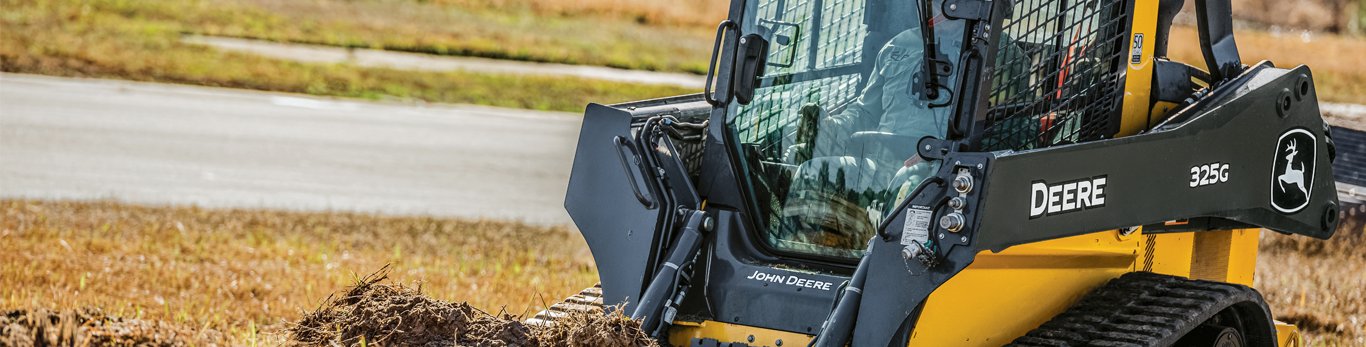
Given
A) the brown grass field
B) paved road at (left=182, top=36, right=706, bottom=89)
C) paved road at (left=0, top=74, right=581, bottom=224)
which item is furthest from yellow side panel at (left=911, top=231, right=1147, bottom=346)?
paved road at (left=182, top=36, right=706, bottom=89)

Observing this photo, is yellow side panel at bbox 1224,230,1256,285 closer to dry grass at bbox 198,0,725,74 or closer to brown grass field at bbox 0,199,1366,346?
brown grass field at bbox 0,199,1366,346

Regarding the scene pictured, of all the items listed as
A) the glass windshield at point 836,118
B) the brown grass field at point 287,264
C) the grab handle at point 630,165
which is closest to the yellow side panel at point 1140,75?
the glass windshield at point 836,118

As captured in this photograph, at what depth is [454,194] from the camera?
1314 centimetres

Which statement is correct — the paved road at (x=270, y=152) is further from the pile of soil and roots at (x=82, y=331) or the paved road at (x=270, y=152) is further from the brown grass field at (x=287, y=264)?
the pile of soil and roots at (x=82, y=331)

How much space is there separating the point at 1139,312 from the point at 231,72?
68.7 feet

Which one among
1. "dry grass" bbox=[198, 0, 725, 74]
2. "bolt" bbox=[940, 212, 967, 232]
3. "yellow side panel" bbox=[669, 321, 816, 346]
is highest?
"dry grass" bbox=[198, 0, 725, 74]

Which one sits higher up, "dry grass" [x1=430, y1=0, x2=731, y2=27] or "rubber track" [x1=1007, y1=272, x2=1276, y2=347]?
"dry grass" [x1=430, y1=0, x2=731, y2=27]

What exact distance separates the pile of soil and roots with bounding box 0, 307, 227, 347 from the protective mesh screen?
11.0 feet

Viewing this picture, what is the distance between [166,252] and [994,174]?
6280mm

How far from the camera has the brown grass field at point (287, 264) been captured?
6.54 metres

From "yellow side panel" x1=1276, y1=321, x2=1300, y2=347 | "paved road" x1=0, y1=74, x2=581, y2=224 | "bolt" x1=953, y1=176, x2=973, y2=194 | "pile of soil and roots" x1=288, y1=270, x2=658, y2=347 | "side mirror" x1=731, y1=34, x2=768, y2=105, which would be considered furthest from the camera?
"paved road" x1=0, y1=74, x2=581, y2=224

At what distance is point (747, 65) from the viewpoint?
187 inches

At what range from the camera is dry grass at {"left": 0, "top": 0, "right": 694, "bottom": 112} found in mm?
21703

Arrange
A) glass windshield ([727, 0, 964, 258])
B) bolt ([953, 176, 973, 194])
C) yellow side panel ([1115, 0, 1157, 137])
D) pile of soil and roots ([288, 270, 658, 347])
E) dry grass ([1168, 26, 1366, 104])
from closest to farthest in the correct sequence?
bolt ([953, 176, 973, 194])
pile of soil and roots ([288, 270, 658, 347])
glass windshield ([727, 0, 964, 258])
yellow side panel ([1115, 0, 1157, 137])
dry grass ([1168, 26, 1366, 104])
